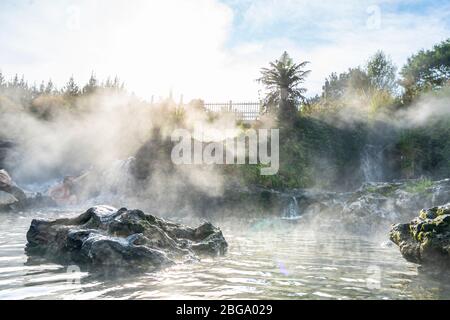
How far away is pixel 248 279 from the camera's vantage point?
19.3 feet

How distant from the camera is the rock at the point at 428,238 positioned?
7137mm

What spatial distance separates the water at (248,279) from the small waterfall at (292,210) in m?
9.71

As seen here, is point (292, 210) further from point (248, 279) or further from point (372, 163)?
point (248, 279)

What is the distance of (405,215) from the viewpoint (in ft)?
49.5

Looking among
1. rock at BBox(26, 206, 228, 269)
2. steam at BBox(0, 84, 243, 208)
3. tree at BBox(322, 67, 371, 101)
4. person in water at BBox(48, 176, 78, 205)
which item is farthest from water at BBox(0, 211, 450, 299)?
tree at BBox(322, 67, 371, 101)

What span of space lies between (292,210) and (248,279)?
45.4 feet

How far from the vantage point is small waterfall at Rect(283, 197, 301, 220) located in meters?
19.1

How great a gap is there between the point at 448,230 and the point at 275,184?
49.4 ft

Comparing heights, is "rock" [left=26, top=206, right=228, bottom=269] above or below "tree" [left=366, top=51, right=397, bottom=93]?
below

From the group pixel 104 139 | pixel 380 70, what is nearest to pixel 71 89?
pixel 104 139

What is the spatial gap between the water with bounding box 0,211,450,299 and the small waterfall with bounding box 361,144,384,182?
1623cm

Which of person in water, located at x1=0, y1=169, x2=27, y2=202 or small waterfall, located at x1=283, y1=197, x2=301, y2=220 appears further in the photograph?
person in water, located at x1=0, y1=169, x2=27, y2=202

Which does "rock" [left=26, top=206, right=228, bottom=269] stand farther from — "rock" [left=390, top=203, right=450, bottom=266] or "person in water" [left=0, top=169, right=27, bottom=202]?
"person in water" [left=0, top=169, right=27, bottom=202]
